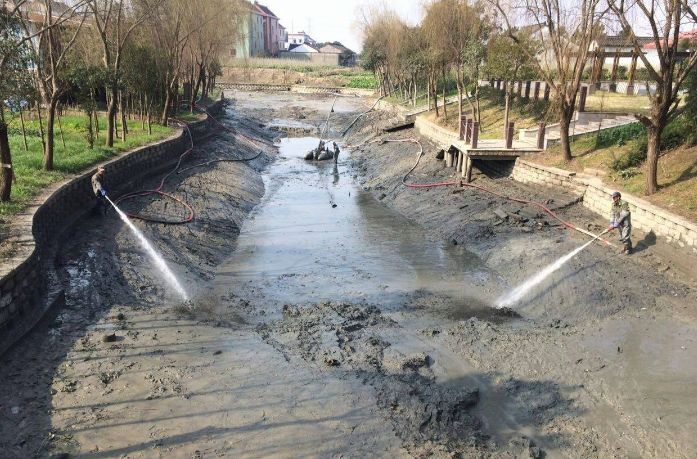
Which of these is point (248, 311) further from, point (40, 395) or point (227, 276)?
point (40, 395)

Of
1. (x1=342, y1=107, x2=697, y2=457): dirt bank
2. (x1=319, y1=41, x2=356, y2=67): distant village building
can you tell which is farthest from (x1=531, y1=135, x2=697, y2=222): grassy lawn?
(x1=319, y1=41, x2=356, y2=67): distant village building

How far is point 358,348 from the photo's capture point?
32.6ft

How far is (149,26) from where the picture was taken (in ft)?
88.6

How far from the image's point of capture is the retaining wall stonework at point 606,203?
40.0 feet

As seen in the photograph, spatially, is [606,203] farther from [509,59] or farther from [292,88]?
[292,88]

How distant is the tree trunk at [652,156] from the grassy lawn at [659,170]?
230mm

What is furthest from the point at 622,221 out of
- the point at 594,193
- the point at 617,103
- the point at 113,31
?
the point at 113,31

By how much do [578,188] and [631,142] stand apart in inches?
110

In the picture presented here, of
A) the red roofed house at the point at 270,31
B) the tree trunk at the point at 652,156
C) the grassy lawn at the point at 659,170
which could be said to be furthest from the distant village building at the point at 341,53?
the tree trunk at the point at 652,156

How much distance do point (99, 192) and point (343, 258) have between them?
7186mm

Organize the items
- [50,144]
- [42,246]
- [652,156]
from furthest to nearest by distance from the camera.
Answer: [50,144], [652,156], [42,246]

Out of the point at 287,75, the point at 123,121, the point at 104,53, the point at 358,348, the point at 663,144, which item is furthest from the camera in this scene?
the point at 287,75

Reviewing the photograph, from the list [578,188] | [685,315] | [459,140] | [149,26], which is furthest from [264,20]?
[685,315]

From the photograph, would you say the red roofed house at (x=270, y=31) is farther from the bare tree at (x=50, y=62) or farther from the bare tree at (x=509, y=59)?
the bare tree at (x=50, y=62)
